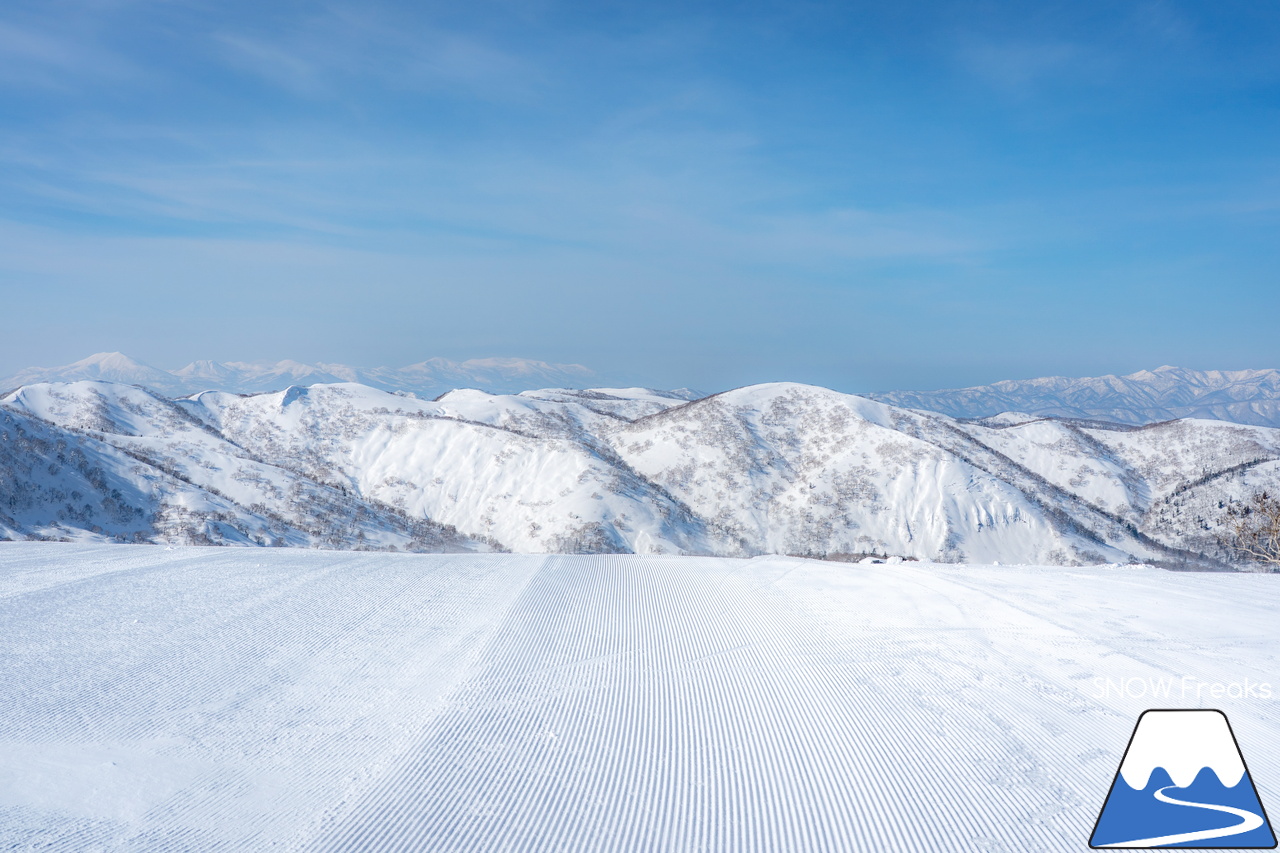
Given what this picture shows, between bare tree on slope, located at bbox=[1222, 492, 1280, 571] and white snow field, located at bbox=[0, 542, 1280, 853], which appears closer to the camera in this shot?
white snow field, located at bbox=[0, 542, 1280, 853]

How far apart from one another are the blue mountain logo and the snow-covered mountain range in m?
37.2

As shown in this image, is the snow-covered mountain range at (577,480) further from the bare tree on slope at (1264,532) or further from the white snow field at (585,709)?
the bare tree on slope at (1264,532)

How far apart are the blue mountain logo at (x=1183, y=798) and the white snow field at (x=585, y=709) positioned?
155mm

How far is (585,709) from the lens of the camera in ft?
19.1

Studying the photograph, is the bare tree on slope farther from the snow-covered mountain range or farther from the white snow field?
the snow-covered mountain range

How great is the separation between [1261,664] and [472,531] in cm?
5442

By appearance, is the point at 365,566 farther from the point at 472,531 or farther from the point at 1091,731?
the point at 472,531

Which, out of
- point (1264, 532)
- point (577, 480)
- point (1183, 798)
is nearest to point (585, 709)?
point (1183, 798)

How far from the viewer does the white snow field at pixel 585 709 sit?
13.5ft

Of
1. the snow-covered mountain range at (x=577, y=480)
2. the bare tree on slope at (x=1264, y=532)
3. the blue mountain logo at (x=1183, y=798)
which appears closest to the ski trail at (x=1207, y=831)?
the blue mountain logo at (x=1183, y=798)

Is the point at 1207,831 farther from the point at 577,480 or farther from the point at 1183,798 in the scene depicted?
the point at 577,480

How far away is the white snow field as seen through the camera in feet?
13.5

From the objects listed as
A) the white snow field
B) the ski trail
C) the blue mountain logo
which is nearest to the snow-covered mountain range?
the white snow field

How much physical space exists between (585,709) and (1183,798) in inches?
163
